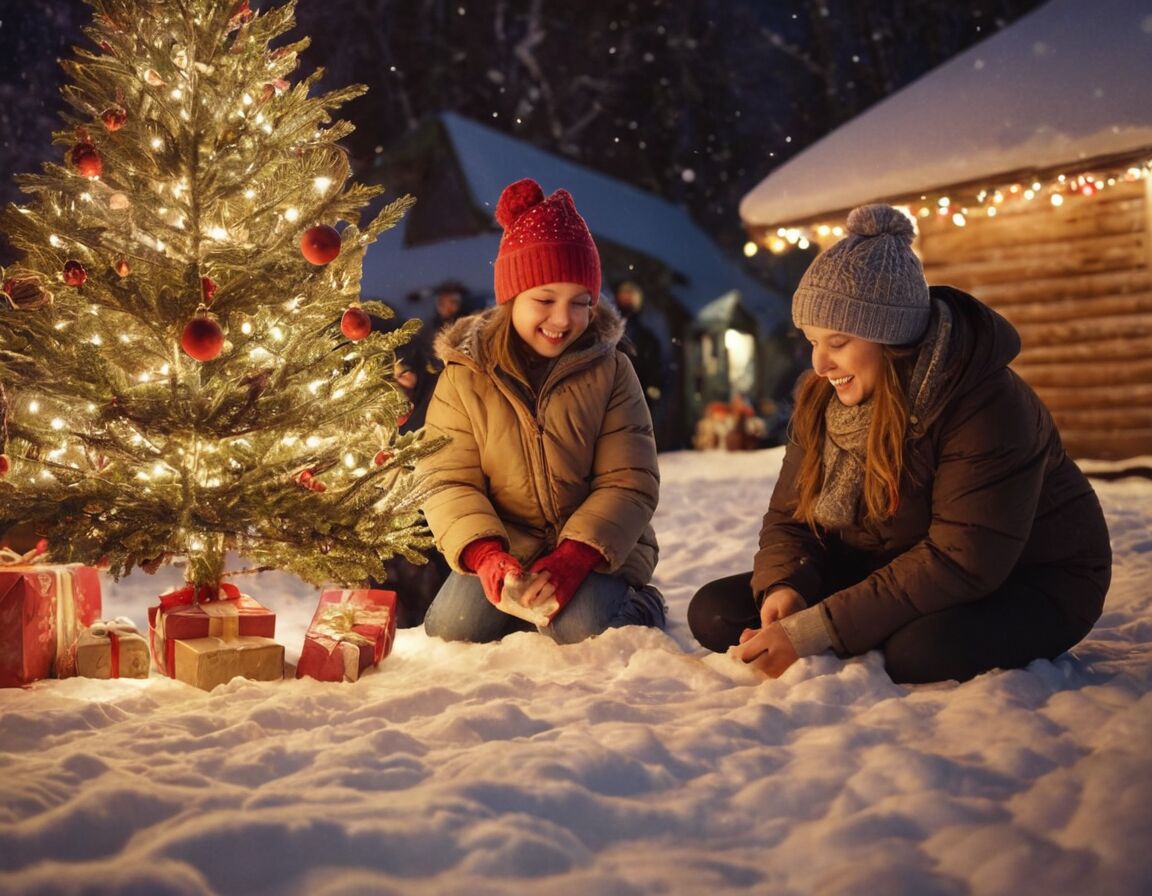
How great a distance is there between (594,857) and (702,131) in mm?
21134

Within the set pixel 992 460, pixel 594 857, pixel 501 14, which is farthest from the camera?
pixel 501 14

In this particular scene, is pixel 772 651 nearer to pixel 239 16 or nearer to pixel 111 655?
pixel 111 655

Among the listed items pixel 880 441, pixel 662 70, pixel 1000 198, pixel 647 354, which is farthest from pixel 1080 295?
pixel 662 70

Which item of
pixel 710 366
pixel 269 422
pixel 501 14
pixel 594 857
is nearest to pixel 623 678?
pixel 594 857

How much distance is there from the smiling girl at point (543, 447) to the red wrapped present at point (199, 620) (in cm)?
71

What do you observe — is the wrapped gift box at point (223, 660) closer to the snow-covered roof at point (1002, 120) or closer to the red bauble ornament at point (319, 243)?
the red bauble ornament at point (319, 243)

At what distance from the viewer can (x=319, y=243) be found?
3.10 meters

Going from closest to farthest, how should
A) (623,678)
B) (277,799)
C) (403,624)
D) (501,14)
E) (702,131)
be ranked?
(277,799), (623,678), (403,624), (501,14), (702,131)

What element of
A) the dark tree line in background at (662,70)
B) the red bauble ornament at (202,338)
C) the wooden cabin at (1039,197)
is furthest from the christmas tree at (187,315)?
the dark tree line in background at (662,70)

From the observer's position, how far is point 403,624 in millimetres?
4711

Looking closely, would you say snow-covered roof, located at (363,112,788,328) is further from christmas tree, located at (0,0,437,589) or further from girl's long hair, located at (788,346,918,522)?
girl's long hair, located at (788,346,918,522)

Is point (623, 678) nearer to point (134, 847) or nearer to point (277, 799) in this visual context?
point (277, 799)

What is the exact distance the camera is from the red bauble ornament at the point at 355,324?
3.25m

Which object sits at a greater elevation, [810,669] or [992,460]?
[992,460]
